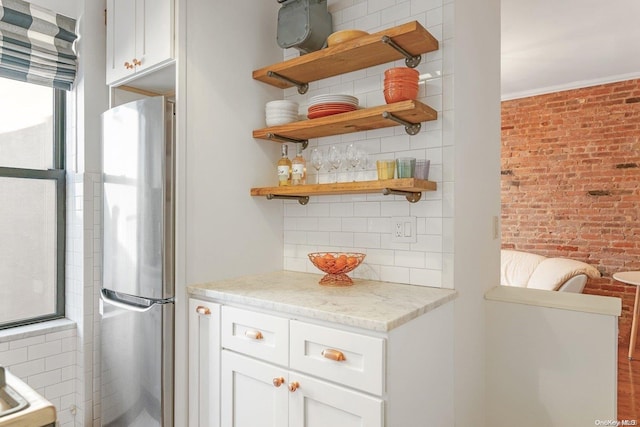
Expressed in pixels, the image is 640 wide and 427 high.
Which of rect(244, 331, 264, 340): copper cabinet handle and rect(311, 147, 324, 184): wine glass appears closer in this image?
rect(244, 331, 264, 340): copper cabinet handle

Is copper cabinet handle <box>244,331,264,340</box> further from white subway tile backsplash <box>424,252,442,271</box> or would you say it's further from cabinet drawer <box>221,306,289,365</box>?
white subway tile backsplash <box>424,252,442,271</box>

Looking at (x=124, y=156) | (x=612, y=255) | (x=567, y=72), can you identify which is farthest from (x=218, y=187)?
(x=612, y=255)

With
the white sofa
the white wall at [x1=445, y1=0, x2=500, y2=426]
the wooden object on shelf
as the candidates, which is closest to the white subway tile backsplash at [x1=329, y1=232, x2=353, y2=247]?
the wooden object on shelf

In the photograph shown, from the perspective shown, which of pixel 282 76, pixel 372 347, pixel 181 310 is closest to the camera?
pixel 372 347

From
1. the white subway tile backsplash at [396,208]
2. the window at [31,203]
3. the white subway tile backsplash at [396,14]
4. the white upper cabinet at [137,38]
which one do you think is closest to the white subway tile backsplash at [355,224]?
the white subway tile backsplash at [396,208]

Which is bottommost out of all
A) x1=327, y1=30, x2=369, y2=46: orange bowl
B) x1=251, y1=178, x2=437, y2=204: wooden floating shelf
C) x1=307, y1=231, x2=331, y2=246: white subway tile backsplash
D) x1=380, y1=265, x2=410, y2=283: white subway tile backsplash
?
x1=380, y1=265, x2=410, y2=283: white subway tile backsplash

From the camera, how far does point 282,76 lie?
2229 millimetres

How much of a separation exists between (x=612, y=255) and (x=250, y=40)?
4.36 metres

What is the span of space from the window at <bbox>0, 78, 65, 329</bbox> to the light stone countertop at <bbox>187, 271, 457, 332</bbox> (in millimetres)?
1102

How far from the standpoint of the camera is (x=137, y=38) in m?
2.07

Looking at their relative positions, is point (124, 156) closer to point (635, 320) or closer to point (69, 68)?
point (69, 68)

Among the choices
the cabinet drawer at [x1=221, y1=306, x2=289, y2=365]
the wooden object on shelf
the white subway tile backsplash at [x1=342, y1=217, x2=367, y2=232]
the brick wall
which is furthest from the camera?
the brick wall

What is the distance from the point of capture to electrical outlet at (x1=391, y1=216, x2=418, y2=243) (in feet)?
6.37

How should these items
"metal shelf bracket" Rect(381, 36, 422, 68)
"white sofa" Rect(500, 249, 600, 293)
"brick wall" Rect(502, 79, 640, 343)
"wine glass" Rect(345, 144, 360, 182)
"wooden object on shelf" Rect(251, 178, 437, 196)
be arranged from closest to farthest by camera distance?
"wooden object on shelf" Rect(251, 178, 437, 196), "metal shelf bracket" Rect(381, 36, 422, 68), "wine glass" Rect(345, 144, 360, 182), "white sofa" Rect(500, 249, 600, 293), "brick wall" Rect(502, 79, 640, 343)
